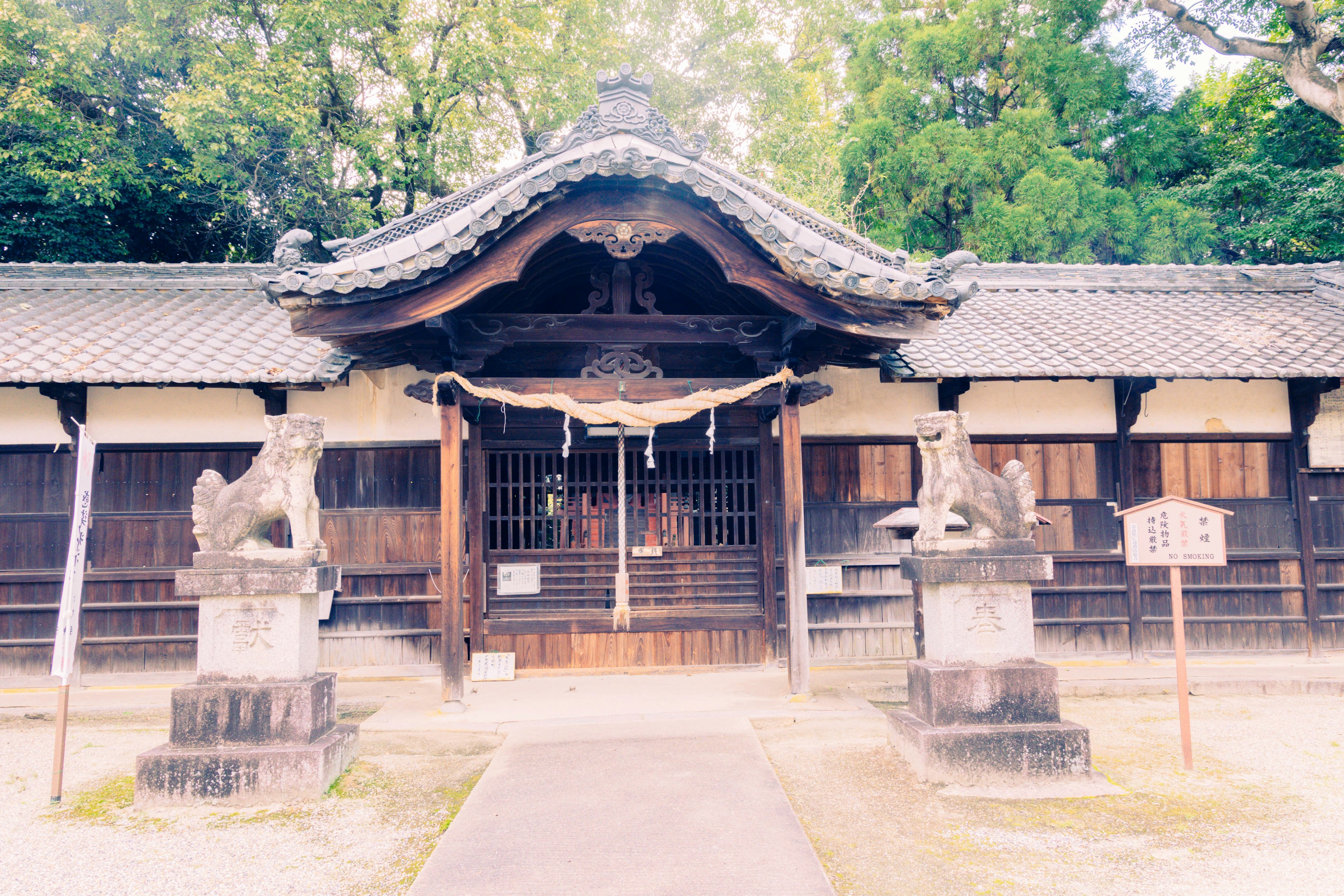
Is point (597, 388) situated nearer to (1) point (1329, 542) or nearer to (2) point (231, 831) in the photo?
(2) point (231, 831)

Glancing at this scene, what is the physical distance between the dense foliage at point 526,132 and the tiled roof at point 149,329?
566 centimetres

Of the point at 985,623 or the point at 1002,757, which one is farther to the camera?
the point at 985,623

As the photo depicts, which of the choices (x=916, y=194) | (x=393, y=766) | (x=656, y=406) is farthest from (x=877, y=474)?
(x=916, y=194)

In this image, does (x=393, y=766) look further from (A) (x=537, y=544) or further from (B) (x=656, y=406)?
(B) (x=656, y=406)

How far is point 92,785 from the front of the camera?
545 cm

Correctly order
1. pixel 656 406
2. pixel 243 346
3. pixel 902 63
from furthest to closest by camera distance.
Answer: pixel 902 63 < pixel 243 346 < pixel 656 406

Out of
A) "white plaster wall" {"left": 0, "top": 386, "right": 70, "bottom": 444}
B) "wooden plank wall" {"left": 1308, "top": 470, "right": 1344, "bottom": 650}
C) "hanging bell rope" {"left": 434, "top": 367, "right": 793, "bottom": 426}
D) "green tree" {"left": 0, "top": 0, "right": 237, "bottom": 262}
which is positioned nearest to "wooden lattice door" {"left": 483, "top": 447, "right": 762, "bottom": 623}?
"hanging bell rope" {"left": 434, "top": 367, "right": 793, "bottom": 426}

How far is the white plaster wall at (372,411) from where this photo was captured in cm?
852

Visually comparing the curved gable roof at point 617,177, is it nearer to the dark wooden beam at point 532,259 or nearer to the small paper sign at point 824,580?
the dark wooden beam at point 532,259

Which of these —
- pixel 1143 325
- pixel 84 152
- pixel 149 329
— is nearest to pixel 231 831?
pixel 149 329

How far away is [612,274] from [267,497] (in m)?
3.67

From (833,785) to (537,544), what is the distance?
4.42 metres

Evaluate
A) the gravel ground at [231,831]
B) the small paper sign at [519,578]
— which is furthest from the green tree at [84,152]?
the gravel ground at [231,831]

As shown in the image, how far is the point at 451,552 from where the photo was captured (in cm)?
682
